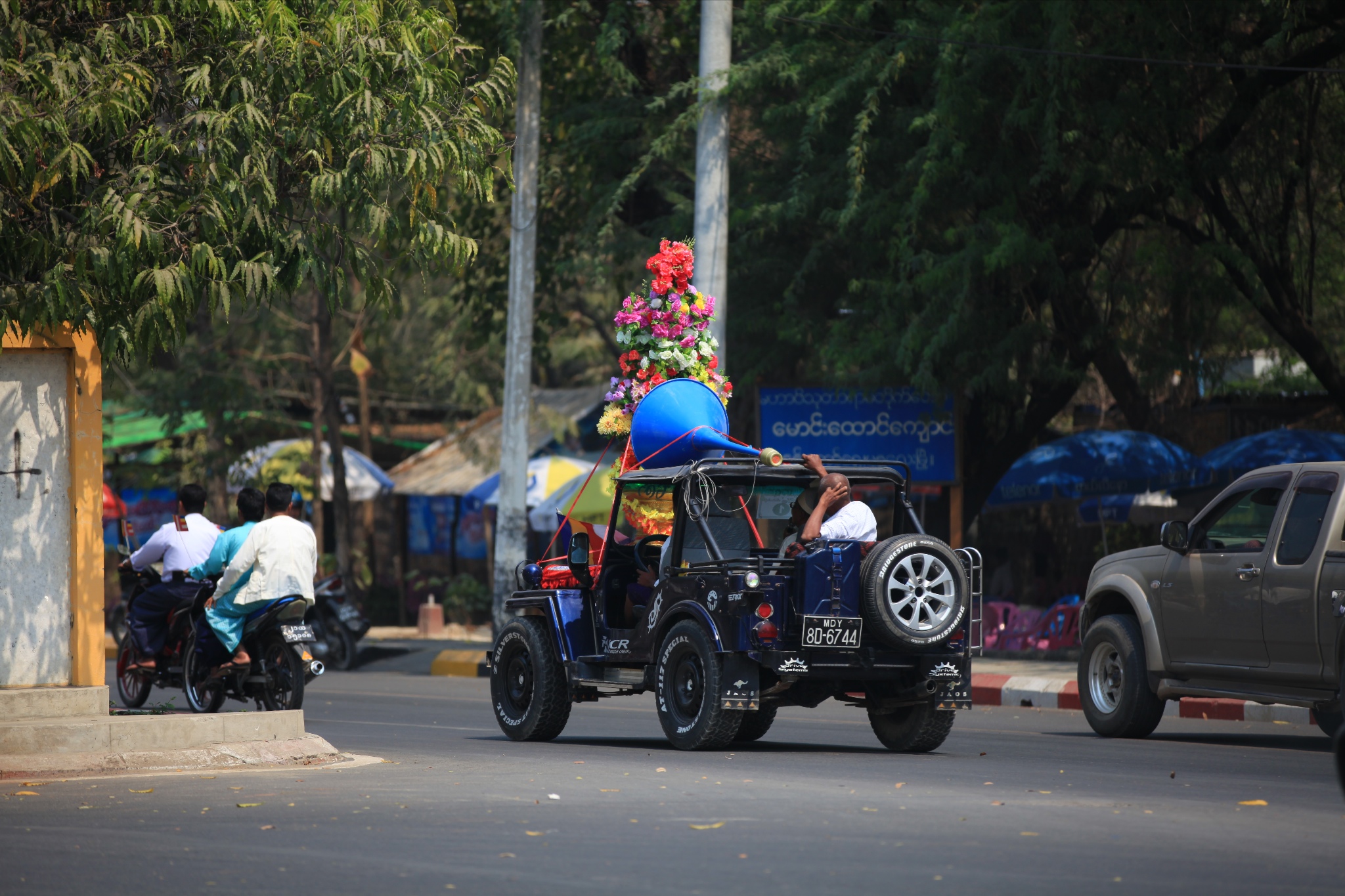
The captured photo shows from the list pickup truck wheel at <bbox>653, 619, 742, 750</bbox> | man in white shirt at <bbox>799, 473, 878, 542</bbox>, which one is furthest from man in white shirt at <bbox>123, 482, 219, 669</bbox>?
man in white shirt at <bbox>799, 473, 878, 542</bbox>

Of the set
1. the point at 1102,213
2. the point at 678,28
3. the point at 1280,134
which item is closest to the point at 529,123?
the point at 678,28

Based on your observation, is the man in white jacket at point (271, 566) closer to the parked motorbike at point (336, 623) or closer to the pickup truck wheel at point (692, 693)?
the pickup truck wheel at point (692, 693)

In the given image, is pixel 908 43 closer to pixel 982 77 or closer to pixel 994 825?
pixel 982 77

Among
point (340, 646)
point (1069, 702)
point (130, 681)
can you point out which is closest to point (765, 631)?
point (130, 681)

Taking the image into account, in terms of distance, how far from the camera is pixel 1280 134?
62.1ft

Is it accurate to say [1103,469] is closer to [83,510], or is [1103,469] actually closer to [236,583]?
[236,583]

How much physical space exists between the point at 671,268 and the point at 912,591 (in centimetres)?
562

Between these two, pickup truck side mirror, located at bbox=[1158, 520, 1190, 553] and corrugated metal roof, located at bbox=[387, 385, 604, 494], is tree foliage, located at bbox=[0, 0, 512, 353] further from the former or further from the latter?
corrugated metal roof, located at bbox=[387, 385, 604, 494]

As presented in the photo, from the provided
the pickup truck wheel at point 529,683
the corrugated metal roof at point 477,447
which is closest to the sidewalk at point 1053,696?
the pickup truck wheel at point 529,683

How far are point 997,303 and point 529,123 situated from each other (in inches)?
245

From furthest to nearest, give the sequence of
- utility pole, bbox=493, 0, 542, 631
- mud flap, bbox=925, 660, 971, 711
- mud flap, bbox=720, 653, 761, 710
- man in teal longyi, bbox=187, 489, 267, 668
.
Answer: utility pole, bbox=493, 0, 542, 631
man in teal longyi, bbox=187, 489, 267, 668
mud flap, bbox=925, 660, 971, 711
mud flap, bbox=720, 653, 761, 710

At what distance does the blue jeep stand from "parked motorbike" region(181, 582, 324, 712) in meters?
1.42

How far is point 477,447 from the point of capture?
31.3 meters

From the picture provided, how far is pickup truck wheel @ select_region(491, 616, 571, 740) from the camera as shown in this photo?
11750mm
